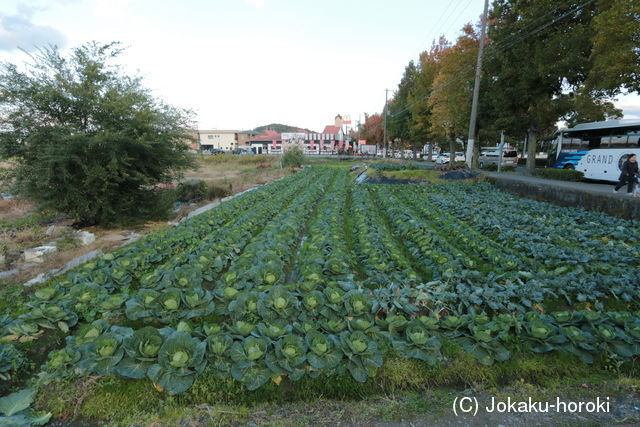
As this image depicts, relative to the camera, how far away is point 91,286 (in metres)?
3.74

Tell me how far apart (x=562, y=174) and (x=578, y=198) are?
9.52 meters

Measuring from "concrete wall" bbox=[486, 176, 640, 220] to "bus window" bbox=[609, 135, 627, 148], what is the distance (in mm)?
6055

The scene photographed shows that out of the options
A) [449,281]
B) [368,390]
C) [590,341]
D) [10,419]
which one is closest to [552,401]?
[590,341]

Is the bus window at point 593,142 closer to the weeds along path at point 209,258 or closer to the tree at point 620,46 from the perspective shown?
the tree at point 620,46

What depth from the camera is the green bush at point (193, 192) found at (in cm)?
1540

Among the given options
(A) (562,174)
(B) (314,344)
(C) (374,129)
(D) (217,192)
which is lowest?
(B) (314,344)

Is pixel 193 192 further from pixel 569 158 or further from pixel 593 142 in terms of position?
pixel 569 158

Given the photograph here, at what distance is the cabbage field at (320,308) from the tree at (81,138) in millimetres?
5389

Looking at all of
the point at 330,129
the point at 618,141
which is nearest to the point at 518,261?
the point at 618,141

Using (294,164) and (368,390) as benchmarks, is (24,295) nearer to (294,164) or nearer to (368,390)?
(368,390)

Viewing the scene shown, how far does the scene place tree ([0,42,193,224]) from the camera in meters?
9.09

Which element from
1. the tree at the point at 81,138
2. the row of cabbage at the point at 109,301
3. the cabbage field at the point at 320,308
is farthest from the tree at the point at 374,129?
the row of cabbage at the point at 109,301

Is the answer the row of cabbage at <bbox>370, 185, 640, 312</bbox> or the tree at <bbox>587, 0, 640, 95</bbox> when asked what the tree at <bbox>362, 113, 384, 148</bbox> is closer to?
the tree at <bbox>587, 0, 640, 95</bbox>

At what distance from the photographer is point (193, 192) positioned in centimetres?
1584
